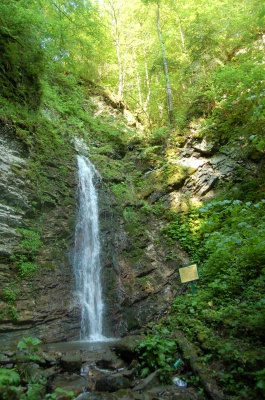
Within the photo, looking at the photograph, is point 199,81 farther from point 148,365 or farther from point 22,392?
point 22,392

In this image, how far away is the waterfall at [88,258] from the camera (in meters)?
7.09

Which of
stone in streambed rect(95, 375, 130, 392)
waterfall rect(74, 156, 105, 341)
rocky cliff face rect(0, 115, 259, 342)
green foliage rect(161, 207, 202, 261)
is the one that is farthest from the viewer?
green foliage rect(161, 207, 202, 261)

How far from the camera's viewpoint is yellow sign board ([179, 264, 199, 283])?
6078mm

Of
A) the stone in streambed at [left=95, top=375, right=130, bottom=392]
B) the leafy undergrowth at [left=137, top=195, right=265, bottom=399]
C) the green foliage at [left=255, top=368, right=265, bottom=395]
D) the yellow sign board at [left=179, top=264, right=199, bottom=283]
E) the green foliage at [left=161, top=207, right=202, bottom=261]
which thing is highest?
the green foliage at [left=161, top=207, right=202, bottom=261]

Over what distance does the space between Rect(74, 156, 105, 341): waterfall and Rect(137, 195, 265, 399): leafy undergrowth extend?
2.25 meters

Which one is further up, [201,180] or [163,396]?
[201,180]

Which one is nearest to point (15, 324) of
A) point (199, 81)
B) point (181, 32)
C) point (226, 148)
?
point (226, 148)

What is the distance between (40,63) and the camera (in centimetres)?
884

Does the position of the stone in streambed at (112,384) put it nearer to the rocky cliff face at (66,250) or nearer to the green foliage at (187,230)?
the rocky cliff face at (66,250)

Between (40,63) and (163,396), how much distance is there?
9488mm

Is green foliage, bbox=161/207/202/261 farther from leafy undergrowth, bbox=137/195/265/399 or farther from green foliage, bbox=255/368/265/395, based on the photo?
green foliage, bbox=255/368/265/395

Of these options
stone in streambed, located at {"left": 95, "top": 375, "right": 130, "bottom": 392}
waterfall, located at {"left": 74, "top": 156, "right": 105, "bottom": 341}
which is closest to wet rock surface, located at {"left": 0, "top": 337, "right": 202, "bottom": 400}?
stone in streambed, located at {"left": 95, "top": 375, "right": 130, "bottom": 392}

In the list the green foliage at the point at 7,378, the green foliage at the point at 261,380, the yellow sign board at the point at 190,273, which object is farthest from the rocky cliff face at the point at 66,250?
the green foliage at the point at 261,380

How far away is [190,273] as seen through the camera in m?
6.15
